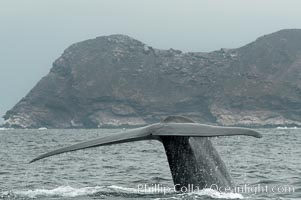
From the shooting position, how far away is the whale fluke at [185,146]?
33.6 feet

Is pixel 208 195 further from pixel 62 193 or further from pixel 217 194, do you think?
pixel 62 193

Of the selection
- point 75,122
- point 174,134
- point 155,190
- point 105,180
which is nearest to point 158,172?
point 105,180

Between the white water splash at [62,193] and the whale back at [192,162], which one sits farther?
the white water splash at [62,193]

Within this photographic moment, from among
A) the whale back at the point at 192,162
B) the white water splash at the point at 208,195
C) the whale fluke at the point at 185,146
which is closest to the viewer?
the whale fluke at the point at 185,146

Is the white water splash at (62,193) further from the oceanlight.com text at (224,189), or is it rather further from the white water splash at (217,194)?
the white water splash at (217,194)

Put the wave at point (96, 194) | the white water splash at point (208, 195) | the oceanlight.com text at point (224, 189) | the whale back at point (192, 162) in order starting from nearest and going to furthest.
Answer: the whale back at point (192, 162), the white water splash at point (208, 195), the oceanlight.com text at point (224, 189), the wave at point (96, 194)

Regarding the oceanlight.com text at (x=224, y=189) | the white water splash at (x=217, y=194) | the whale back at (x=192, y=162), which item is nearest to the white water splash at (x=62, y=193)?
the oceanlight.com text at (x=224, y=189)

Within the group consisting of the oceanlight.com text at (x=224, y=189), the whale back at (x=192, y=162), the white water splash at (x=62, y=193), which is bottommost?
the white water splash at (x=62, y=193)

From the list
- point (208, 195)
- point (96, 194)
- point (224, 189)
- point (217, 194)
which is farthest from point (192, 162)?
point (96, 194)

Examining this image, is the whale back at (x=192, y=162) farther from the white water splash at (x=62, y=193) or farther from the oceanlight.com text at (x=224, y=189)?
the white water splash at (x=62, y=193)

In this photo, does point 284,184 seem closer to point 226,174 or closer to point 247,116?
point 226,174

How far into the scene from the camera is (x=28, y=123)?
18938 cm

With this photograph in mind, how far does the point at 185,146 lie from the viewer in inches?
436

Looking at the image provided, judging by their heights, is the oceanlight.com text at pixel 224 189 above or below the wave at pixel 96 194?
above
